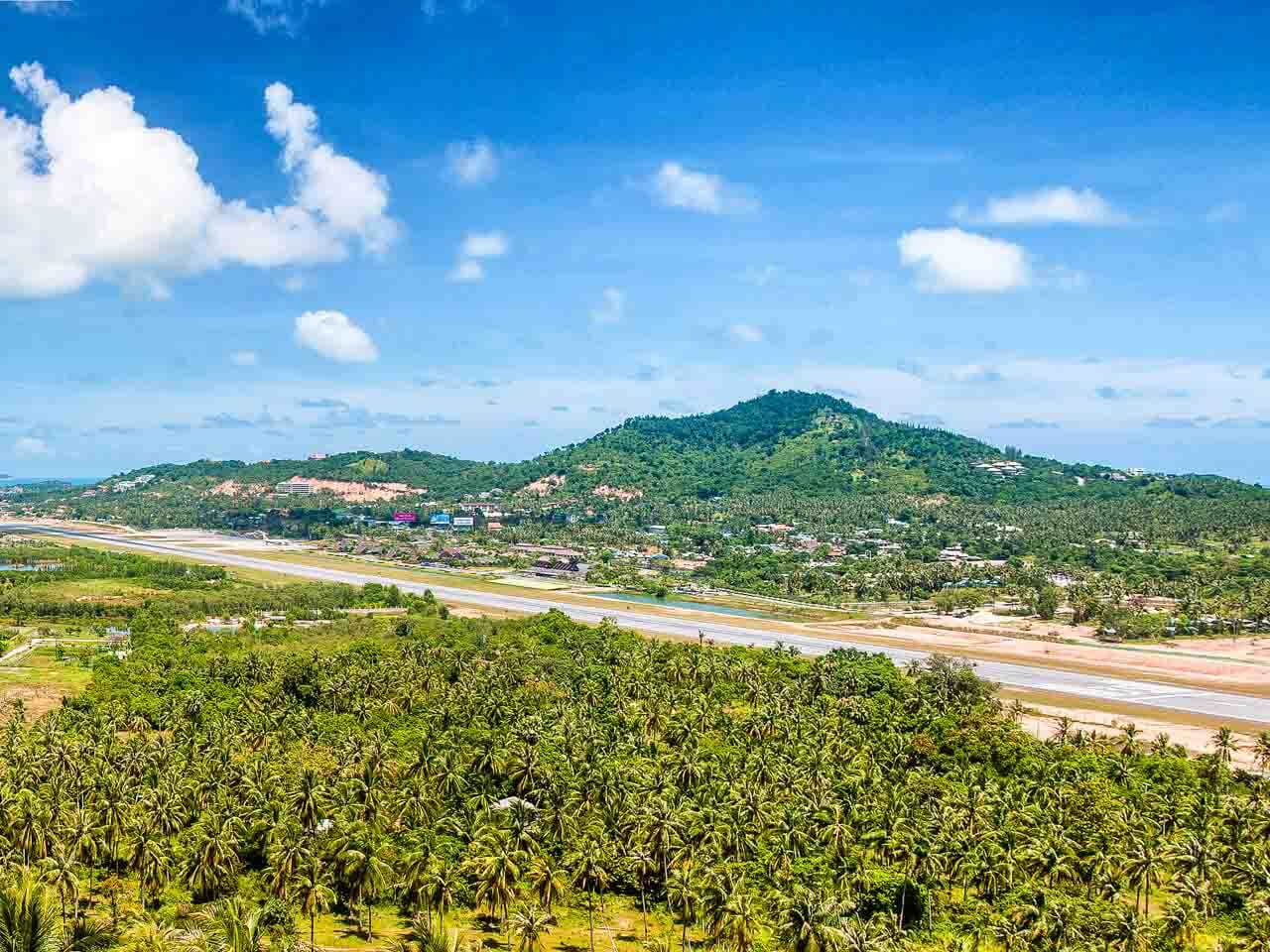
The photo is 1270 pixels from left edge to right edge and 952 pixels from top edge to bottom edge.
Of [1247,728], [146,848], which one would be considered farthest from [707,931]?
[1247,728]

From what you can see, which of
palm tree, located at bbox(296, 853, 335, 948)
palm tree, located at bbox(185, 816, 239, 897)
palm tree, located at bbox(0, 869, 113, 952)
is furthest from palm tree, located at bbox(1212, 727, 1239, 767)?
palm tree, located at bbox(0, 869, 113, 952)

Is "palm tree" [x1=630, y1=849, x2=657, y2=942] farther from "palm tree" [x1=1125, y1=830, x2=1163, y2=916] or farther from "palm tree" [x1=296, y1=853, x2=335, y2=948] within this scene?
"palm tree" [x1=1125, y1=830, x2=1163, y2=916]

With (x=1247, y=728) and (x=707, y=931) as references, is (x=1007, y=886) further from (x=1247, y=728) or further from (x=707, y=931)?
(x=1247, y=728)

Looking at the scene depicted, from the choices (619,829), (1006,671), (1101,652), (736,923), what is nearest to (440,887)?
(619,829)

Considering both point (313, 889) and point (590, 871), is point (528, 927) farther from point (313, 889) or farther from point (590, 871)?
point (313, 889)

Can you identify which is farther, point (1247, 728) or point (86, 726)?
point (1247, 728)

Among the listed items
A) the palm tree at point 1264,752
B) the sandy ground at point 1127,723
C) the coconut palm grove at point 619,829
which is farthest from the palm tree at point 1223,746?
the sandy ground at point 1127,723

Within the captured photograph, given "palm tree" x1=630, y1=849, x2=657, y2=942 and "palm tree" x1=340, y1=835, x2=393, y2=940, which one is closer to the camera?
"palm tree" x1=340, y1=835, x2=393, y2=940

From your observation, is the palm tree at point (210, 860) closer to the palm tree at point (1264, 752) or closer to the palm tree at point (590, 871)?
the palm tree at point (590, 871)
